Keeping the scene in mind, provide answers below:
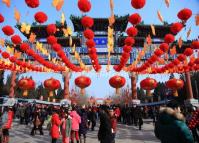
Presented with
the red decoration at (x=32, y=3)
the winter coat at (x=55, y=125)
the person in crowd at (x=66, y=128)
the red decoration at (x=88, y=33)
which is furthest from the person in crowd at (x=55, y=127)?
→ the red decoration at (x=88, y=33)

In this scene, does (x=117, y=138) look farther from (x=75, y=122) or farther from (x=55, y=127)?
(x=55, y=127)

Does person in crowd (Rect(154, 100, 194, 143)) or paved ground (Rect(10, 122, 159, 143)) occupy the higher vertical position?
person in crowd (Rect(154, 100, 194, 143))

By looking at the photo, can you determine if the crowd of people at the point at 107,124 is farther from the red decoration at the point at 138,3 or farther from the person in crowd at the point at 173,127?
the red decoration at the point at 138,3

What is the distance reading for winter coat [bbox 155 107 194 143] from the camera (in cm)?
350

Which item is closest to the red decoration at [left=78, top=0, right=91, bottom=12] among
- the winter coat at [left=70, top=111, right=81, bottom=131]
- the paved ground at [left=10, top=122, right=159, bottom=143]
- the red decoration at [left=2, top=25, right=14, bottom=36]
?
the winter coat at [left=70, top=111, right=81, bottom=131]

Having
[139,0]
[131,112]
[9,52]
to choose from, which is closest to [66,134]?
[139,0]

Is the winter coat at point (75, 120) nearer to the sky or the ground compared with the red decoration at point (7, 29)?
nearer to the ground

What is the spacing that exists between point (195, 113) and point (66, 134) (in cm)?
418

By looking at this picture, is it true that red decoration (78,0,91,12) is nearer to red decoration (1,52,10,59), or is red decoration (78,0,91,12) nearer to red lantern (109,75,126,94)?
red lantern (109,75,126,94)

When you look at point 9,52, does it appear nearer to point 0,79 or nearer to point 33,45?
point 33,45

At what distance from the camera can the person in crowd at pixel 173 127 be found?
350 cm

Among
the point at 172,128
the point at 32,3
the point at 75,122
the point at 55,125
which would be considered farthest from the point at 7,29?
the point at 172,128

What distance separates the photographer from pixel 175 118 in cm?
365

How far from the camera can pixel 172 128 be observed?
360cm
